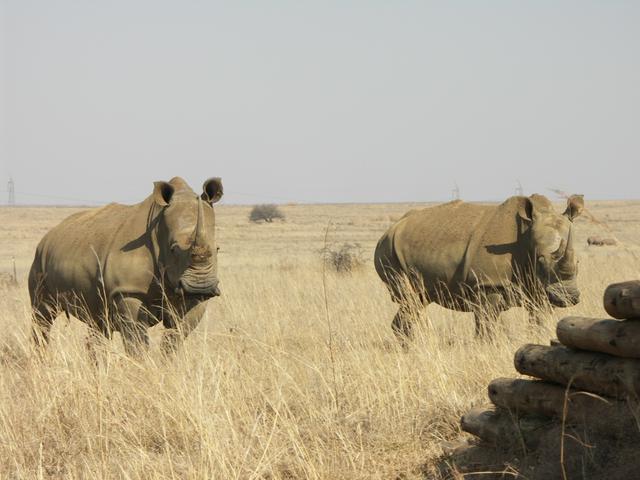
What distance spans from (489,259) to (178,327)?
361 cm

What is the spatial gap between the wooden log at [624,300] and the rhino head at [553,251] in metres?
5.42

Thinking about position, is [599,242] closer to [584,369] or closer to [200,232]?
[200,232]

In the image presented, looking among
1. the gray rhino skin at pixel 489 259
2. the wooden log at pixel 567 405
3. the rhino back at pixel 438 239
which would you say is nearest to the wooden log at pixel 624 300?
the wooden log at pixel 567 405

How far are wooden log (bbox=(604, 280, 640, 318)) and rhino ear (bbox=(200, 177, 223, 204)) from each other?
5.10 meters

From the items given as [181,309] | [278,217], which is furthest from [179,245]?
[278,217]

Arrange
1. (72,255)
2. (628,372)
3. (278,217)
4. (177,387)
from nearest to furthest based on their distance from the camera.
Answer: (628,372) < (177,387) < (72,255) < (278,217)

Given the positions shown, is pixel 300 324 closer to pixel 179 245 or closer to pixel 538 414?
pixel 179 245

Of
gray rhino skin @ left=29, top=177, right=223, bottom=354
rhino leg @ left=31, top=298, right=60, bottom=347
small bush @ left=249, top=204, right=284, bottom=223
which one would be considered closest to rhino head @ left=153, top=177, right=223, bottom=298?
gray rhino skin @ left=29, top=177, right=223, bottom=354

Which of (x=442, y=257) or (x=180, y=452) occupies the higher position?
(x=442, y=257)

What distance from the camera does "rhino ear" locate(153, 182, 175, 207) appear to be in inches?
360

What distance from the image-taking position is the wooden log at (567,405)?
4.65 meters

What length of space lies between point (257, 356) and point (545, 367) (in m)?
3.61

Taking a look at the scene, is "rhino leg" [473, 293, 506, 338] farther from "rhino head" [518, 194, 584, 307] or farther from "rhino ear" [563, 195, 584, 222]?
"rhino ear" [563, 195, 584, 222]

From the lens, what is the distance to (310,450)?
18.7 ft
